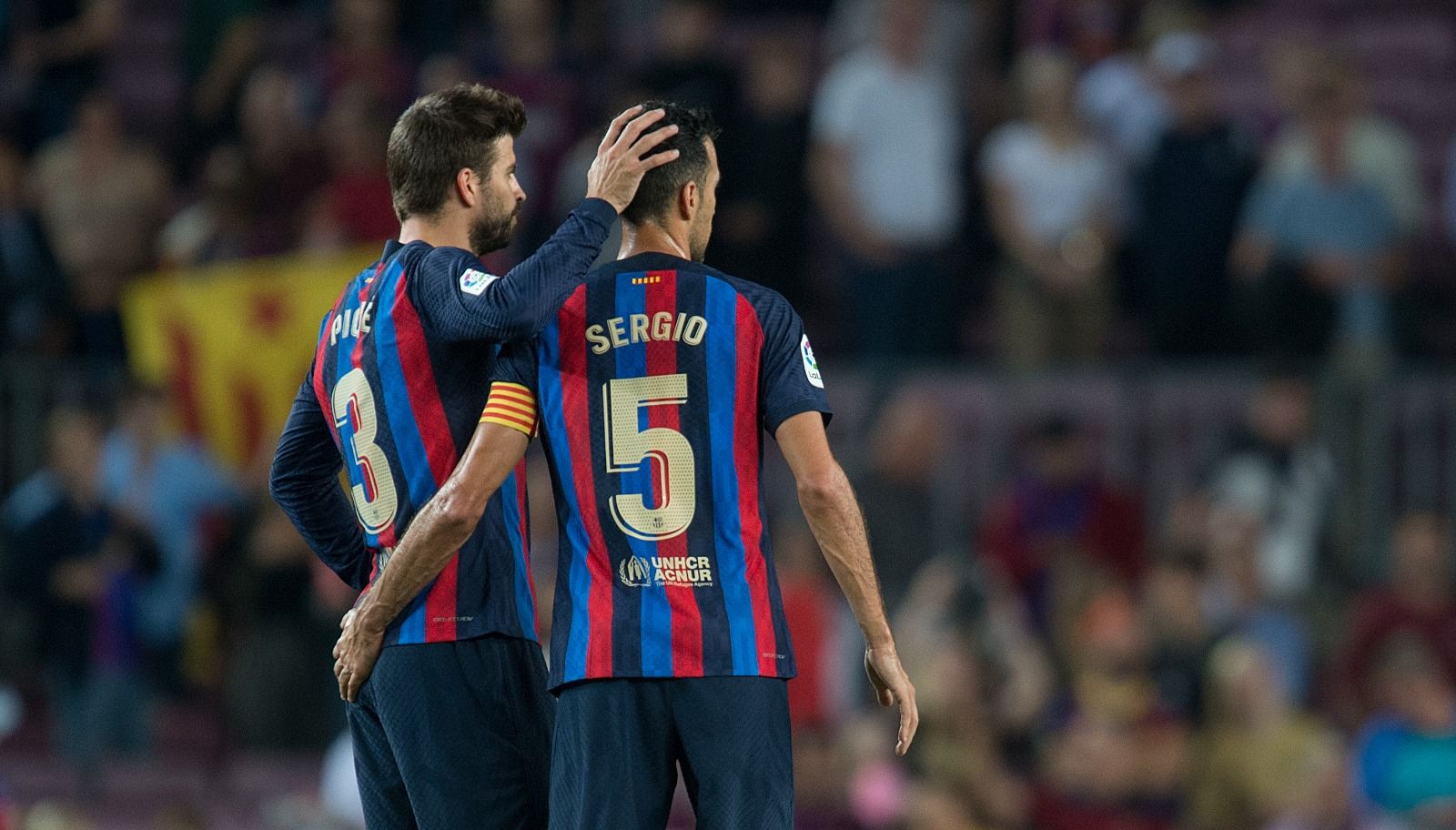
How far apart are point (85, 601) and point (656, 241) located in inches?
321

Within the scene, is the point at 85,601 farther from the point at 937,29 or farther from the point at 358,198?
the point at 937,29

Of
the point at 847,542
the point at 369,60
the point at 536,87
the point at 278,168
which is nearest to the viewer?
the point at 847,542

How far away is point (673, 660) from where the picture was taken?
17.7 ft

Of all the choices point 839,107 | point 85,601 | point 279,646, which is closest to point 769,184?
point 839,107

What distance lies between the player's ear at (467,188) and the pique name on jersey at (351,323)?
0.34m

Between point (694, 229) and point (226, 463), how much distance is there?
8.47m

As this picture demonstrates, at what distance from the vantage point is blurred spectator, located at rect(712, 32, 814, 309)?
13.3 m

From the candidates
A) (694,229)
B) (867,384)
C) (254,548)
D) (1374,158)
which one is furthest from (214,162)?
(694,229)

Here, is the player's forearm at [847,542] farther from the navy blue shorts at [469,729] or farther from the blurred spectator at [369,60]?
the blurred spectator at [369,60]

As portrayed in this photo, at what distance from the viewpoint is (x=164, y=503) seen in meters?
13.2

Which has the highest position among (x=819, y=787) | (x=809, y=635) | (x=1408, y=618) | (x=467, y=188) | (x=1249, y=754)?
(x=467, y=188)

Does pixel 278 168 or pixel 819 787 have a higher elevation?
pixel 278 168

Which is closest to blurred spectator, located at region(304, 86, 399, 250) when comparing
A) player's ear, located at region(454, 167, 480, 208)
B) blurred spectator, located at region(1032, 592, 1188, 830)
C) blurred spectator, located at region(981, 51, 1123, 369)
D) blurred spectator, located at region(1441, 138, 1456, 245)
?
blurred spectator, located at region(981, 51, 1123, 369)

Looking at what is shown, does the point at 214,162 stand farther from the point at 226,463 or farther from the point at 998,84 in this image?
the point at 998,84
